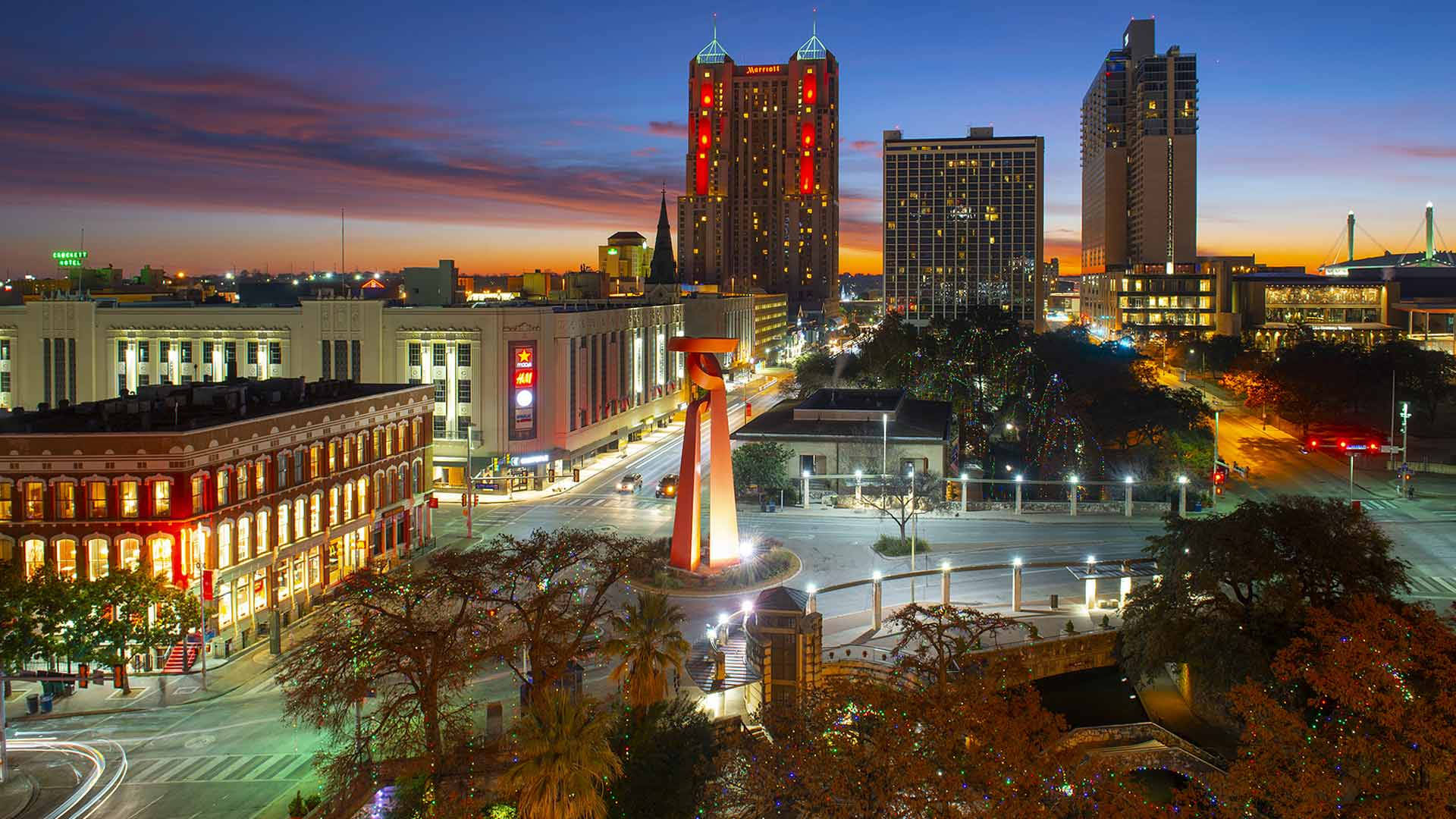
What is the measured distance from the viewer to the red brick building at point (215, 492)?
45531mm

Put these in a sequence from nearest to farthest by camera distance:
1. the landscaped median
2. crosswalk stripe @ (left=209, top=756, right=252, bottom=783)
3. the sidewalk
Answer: crosswalk stripe @ (left=209, top=756, right=252, bottom=783), the sidewalk, the landscaped median

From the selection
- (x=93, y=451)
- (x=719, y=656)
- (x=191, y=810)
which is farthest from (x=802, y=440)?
(x=191, y=810)

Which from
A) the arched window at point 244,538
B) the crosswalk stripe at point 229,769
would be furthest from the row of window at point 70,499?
the crosswalk stripe at point 229,769

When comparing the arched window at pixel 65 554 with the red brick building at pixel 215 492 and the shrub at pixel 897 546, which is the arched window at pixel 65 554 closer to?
the red brick building at pixel 215 492

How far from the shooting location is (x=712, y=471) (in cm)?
5550

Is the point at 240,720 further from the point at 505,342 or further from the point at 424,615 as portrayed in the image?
the point at 505,342

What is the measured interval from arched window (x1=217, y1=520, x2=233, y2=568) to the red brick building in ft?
0.21

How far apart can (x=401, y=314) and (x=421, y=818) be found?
64959mm

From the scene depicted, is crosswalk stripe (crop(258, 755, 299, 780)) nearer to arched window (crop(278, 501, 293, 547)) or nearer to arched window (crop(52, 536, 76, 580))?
arched window (crop(52, 536, 76, 580))

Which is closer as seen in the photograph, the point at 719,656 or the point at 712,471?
the point at 719,656

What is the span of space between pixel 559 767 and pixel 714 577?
29292mm

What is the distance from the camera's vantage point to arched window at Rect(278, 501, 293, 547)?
5216 cm

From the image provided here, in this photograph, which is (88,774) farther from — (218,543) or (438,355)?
(438,355)

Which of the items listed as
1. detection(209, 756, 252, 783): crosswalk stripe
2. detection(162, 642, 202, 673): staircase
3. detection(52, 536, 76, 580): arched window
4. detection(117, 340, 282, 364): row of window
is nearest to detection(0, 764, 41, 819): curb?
detection(209, 756, 252, 783): crosswalk stripe
